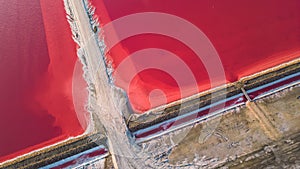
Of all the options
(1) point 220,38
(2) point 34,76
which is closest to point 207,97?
(1) point 220,38

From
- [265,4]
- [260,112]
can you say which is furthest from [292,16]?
[260,112]

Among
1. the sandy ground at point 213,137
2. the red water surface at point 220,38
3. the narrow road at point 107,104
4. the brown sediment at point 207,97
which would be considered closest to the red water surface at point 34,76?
the narrow road at point 107,104

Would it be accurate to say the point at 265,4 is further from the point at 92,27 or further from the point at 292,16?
the point at 92,27

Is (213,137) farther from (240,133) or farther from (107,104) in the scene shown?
(107,104)

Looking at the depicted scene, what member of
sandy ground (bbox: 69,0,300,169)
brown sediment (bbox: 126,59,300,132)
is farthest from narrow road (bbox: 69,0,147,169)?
brown sediment (bbox: 126,59,300,132)

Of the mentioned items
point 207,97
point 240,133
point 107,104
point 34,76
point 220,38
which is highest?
point 34,76
